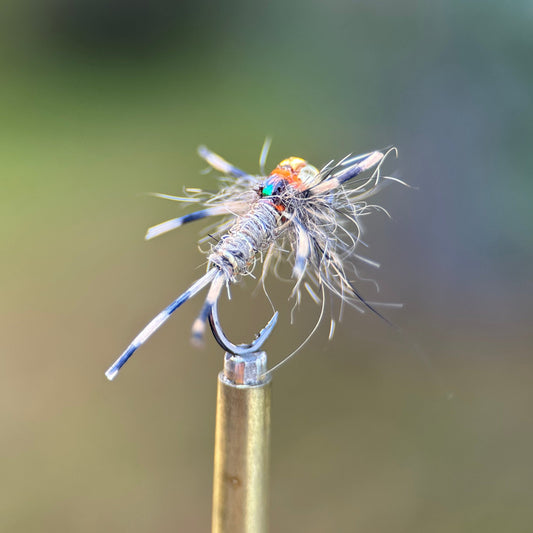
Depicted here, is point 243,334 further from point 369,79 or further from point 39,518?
point 369,79

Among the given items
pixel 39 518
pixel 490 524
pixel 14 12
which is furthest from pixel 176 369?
pixel 14 12

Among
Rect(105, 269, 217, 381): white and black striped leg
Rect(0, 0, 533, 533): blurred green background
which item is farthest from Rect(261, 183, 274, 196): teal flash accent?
Rect(0, 0, 533, 533): blurred green background

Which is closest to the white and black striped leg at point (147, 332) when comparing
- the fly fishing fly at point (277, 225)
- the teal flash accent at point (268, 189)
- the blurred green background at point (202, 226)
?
the fly fishing fly at point (277, 225)

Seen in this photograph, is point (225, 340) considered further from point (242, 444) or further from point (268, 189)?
point (268, 189)

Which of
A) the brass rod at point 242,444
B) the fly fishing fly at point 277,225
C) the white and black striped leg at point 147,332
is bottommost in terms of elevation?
the brass rod at point 242,444

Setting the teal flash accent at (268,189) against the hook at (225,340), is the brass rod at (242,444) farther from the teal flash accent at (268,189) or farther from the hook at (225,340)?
the teal flash accent at (268,189)

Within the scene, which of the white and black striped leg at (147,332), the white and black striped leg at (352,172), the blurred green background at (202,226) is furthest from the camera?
the blurred green background at (202,226)
